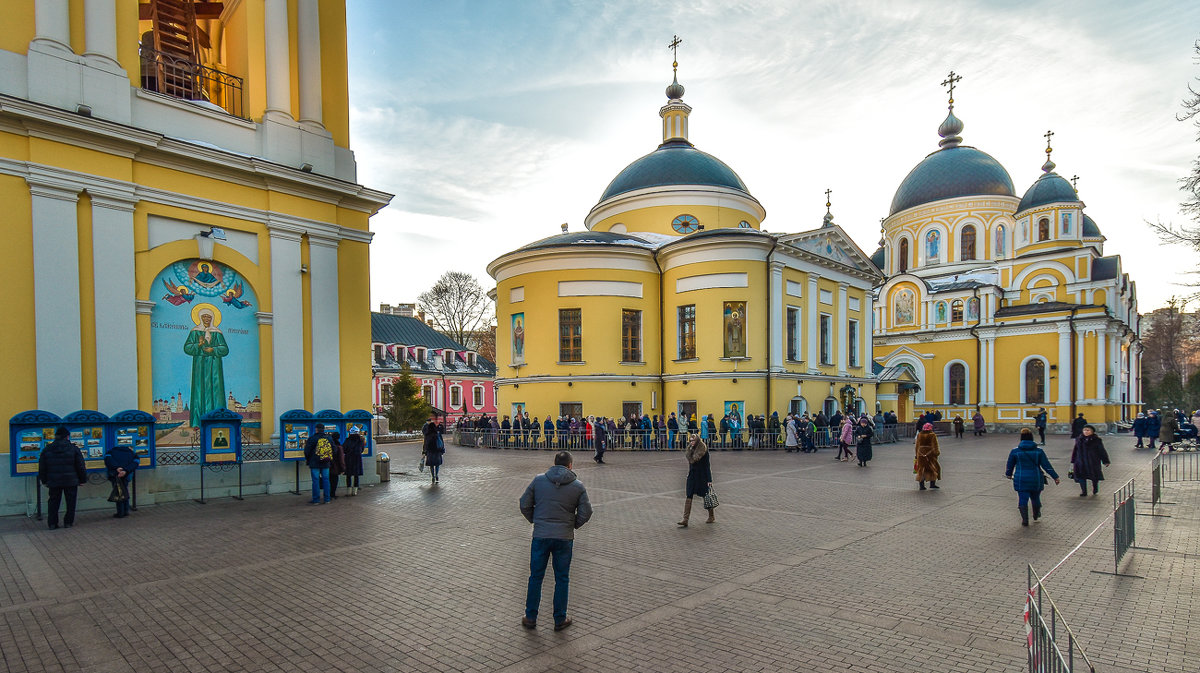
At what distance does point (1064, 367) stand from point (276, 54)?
46394 mm

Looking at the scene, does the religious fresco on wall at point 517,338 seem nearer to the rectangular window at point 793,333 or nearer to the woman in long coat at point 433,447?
the rectangular window at point 793,333

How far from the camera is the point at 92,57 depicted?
38.7 ft

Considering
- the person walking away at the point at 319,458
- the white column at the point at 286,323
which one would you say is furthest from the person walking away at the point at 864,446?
A: the white column at the point at 286,323

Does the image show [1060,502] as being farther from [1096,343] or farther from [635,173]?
[1096,343]

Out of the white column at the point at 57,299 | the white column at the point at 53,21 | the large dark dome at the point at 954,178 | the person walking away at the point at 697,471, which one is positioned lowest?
the person walking away at the point at 697,471

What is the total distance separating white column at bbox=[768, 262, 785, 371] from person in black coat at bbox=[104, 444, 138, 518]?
22940mm

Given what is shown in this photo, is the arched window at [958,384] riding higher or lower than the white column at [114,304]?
Answer: lower

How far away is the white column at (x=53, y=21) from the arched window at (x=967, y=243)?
2150 inches

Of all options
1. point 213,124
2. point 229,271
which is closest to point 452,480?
point 229,271

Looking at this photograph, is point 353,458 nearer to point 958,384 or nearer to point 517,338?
point 517,338

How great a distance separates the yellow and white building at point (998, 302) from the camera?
4031 cm

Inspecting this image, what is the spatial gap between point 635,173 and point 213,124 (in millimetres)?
26051

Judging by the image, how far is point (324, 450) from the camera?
12570mm

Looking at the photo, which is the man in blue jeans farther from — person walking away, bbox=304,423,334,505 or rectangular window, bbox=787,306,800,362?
rectangular window, bbox=787,306,800,362
